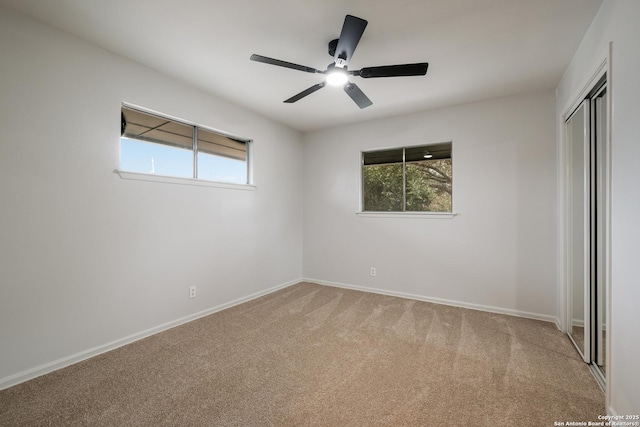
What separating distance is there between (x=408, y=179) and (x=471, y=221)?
1001 millimetres

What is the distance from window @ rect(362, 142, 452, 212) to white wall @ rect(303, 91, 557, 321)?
132 mm

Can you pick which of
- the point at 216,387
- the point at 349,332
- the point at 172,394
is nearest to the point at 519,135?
the point at 349,332

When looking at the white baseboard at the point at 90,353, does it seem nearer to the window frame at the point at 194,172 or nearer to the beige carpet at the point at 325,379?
the beige carpet at the point at 325,379

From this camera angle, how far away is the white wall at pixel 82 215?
1.92 metres

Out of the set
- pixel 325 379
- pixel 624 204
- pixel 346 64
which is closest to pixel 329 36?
pixel 346 64

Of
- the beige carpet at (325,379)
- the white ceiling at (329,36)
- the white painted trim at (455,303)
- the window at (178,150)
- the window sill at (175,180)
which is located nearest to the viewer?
the beige carpet at (325,379)

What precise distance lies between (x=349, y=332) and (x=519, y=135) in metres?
3.00

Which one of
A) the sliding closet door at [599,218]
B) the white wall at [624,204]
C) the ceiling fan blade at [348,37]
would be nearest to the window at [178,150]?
the ceiling fan blade at [348,37]

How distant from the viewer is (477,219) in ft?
11.3

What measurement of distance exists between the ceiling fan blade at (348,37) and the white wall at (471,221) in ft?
7.10

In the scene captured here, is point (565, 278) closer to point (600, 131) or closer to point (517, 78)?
point (600, 131)

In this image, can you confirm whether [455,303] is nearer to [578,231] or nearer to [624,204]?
[578,231]

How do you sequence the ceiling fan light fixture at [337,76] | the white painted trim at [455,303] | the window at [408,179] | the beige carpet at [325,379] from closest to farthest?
the beige carpet at [325,379] < the ceiling fan light fixture at [337,76] < the white painted trim at [455,303] < the window at [408,179]

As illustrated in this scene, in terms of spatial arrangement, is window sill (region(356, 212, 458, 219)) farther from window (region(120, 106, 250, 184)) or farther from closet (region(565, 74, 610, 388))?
window (region(120, 106, 250, 184))
